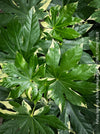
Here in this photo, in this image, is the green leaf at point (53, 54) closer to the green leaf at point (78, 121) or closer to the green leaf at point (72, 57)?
the green leaf at point (72, 57)

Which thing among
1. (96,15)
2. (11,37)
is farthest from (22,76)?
(96,15)

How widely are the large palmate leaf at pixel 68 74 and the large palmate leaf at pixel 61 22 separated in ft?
0.29

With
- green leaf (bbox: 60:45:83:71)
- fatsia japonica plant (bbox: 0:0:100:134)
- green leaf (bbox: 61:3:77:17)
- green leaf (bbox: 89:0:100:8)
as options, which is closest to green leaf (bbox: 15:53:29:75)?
fatsia japonica plant (bbox: 0:0:100:134)

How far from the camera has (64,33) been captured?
58 cm

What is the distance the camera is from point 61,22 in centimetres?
58

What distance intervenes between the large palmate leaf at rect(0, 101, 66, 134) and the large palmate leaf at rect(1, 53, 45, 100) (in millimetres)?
74

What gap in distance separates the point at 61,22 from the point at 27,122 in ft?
1.44

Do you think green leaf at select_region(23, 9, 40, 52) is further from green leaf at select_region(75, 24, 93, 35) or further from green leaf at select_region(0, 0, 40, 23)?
green leaf at select_region(75, 24, 93, 35)

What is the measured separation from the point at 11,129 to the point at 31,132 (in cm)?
9

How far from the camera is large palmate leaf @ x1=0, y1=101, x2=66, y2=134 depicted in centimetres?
56

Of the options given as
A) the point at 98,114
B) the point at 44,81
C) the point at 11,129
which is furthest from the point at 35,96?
the point at 98,114

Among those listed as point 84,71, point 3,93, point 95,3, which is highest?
point 95,3

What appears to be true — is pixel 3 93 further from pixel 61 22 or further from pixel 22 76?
pixel 61 22

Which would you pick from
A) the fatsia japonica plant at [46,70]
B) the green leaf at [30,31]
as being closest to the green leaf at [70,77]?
the fatsia japonica plant at [46,70]
